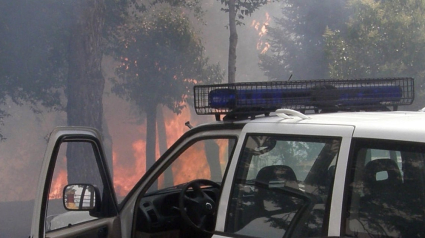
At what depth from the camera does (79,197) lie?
2680mm

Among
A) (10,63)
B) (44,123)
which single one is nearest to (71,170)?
(10,63)

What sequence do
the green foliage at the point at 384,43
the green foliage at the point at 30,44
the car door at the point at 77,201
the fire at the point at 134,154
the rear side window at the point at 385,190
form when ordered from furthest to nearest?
the fire at the point at 134,154, the green foliage at the point at 30,44, the green foliage at the point at 384,43, the car door at the point at 77,201, the rear side window at the point at 385,190

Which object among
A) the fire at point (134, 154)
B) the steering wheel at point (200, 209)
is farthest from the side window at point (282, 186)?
the fire at point (134, 154)

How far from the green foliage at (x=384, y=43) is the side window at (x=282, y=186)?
14.1 metres

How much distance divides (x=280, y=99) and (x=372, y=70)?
46.9ft

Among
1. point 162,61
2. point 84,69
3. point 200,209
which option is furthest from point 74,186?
point 162,61

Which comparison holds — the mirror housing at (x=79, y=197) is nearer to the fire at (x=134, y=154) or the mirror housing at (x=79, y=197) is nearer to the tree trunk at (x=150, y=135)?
the tree trunk at (x=150, y=135)

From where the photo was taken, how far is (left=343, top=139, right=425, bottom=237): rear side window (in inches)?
69.1

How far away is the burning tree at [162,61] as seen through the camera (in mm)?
22016

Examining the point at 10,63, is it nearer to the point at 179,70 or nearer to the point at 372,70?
the point at 179,70

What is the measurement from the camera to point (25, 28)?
65.5 ft

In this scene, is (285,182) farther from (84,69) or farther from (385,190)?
(84,69)

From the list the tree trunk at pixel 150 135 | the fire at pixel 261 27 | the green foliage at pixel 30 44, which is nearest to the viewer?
the green foliage at pixel 30 44

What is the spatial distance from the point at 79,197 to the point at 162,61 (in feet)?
65.8
